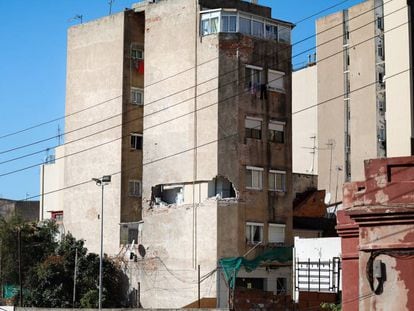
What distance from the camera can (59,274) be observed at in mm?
49188

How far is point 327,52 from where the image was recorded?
230 feet

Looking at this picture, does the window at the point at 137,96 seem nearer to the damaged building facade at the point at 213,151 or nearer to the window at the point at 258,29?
the damaged building facade at the point at 213,151

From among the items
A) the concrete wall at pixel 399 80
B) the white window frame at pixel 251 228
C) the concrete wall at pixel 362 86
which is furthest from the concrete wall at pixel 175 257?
the concrete wall at pixel 362 86

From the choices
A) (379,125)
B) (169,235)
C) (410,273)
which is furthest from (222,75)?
(410,273)

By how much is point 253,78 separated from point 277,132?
343cm

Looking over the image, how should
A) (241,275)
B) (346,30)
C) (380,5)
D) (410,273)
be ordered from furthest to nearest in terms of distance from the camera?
1. (346,30)
2. (380,5)
3. (241,275)
4. (410,273)

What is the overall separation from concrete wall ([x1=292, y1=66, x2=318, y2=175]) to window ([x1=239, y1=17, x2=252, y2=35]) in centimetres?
2252

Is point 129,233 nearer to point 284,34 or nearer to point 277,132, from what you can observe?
point 277,132

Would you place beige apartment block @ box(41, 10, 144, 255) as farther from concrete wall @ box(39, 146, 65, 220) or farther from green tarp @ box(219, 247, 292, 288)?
concrete wall @ box(39, 146, 65, 220)

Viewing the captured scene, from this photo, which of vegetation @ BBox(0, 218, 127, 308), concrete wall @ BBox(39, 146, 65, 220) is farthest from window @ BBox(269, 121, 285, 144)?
concrete wall @ BBox(39, 146, 65, 220)

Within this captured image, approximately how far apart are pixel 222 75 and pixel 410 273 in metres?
33.6

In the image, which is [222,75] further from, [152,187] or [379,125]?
[379,125]

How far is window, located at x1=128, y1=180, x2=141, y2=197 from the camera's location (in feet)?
171

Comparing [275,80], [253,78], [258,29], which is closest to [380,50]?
[275,80]
